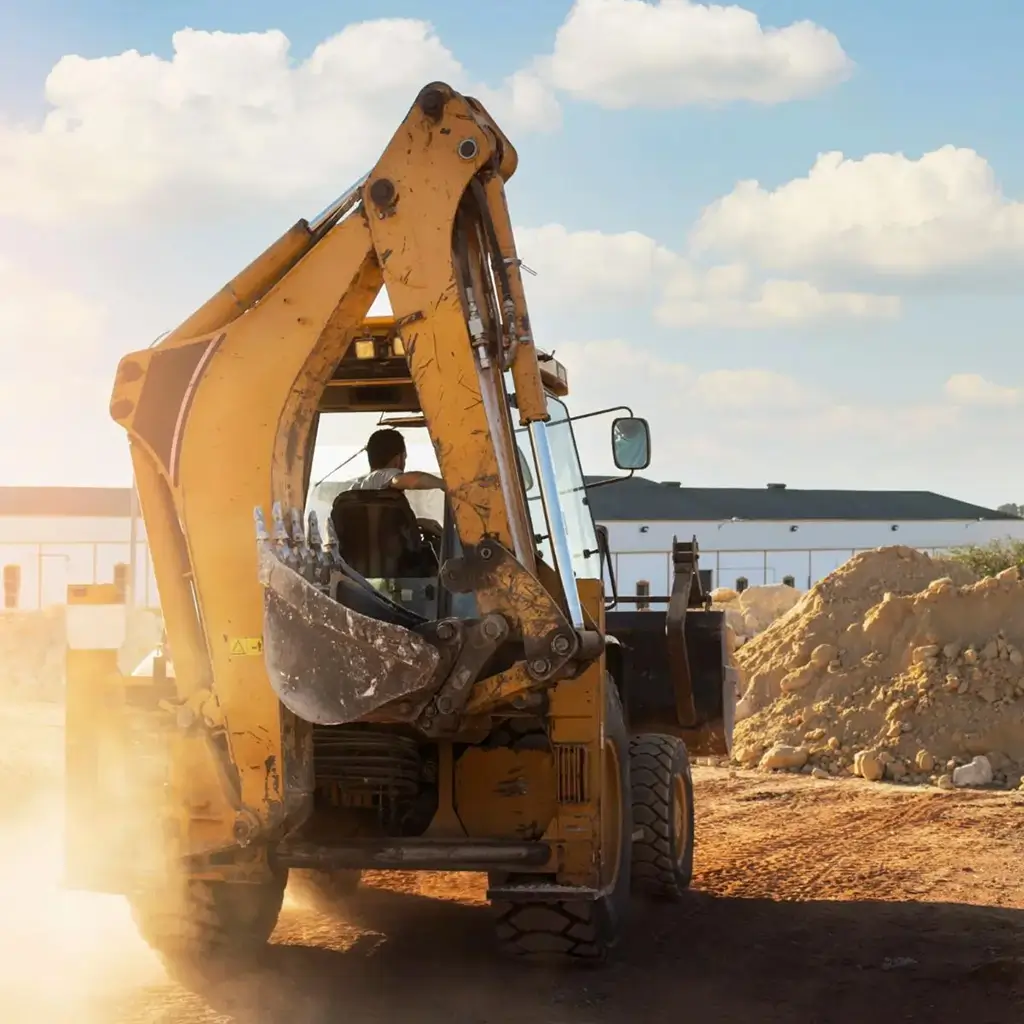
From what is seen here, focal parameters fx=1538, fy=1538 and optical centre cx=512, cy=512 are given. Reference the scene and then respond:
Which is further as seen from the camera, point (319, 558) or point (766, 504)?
point (766, 504)

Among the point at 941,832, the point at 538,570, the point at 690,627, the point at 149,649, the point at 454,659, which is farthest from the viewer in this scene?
the point at 941,832

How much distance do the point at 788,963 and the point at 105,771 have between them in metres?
3.20

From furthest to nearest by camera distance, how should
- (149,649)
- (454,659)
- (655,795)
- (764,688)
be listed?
(764,688), (655,795), (149,649), (454,659)

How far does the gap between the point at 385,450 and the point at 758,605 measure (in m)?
18.7

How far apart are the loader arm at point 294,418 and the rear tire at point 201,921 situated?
0.49m

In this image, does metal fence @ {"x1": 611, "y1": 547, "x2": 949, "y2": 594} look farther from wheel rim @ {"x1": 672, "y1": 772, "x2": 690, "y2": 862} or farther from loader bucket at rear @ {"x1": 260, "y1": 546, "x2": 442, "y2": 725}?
loader bucket at rear @ {"x1": 260, "y1": 546, "x2": 442, "y2": 725}

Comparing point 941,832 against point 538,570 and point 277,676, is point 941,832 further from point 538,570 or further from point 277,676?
point 277,676

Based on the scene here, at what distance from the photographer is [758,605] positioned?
25.8 metres

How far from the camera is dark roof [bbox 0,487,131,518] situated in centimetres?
4088

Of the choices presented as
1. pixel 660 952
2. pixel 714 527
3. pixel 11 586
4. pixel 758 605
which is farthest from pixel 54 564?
pixel 660 952

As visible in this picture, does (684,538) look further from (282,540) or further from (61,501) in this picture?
(282,540)

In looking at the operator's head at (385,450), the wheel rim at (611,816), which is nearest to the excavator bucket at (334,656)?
the wheel rim at (611,816)

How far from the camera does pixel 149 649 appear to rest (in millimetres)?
7000

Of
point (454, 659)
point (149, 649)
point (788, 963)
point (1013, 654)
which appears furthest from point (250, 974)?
point (1013, 654)
